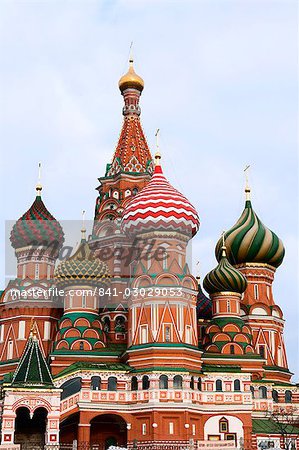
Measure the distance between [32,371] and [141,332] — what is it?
6.41 metres

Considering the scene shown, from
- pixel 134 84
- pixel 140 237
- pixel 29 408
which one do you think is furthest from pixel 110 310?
pixel 134 84

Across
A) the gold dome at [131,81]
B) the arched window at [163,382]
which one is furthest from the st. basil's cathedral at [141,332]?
the gold dome at [131,81]

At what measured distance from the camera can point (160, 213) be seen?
38.8 metres

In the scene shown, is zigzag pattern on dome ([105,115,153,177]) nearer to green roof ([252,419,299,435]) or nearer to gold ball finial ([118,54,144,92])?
gold ball finial ([118,54,144,92])

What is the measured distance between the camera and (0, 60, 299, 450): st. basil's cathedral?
35.1m

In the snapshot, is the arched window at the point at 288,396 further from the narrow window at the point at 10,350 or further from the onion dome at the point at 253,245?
the narrow window at the point at 10,350

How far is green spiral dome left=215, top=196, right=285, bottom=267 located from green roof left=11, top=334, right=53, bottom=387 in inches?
615

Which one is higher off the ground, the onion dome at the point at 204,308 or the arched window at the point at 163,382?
the onion dome at the point at 204,308

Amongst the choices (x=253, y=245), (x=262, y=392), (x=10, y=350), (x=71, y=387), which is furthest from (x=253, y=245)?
(x=10, y=350)

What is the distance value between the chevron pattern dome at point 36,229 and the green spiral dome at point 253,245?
966cm

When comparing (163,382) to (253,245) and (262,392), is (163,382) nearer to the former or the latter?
(262,392)

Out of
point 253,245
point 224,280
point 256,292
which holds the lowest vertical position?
point 224,280

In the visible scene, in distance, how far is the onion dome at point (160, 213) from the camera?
38.9 meters

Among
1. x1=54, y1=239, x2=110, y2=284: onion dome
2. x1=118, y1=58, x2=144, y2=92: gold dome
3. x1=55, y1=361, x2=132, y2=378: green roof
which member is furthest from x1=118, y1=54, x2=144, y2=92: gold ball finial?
x1=55, y1=361, x2=132, y2=378: green roof
